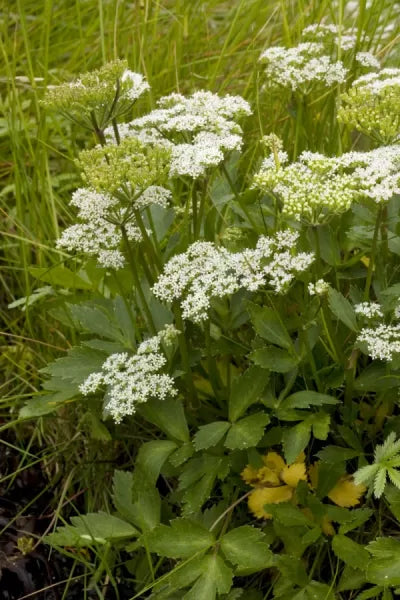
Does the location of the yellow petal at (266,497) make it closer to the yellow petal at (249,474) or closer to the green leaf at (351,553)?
the yellow petal at (249,474)

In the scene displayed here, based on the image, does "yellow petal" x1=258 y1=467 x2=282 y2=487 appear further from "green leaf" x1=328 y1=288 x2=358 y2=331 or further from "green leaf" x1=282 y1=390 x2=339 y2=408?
"green leaf" x1=328 y1=288 x2=358 y2=331

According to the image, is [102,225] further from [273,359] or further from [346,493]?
[346,493]

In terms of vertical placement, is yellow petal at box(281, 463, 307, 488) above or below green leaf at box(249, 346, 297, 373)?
below

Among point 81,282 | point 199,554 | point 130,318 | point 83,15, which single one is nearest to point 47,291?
point 81,282

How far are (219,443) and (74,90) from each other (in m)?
1.09

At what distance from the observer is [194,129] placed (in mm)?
2383

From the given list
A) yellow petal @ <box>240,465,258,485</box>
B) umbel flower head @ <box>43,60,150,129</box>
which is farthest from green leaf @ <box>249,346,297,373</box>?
umbel flower head @ <box>43,60,150,129</box>

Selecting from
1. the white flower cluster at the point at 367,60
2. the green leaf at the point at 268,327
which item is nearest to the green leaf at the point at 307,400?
the green leaf at the point at 268,327

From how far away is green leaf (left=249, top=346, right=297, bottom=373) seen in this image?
90.0 inches

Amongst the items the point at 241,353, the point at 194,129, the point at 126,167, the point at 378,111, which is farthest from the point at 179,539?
the point at 378,111

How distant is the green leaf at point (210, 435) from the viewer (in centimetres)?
225

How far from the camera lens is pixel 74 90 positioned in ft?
7.43

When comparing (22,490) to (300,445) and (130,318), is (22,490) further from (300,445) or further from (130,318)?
(300,445)

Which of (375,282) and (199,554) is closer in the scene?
(199,554)
